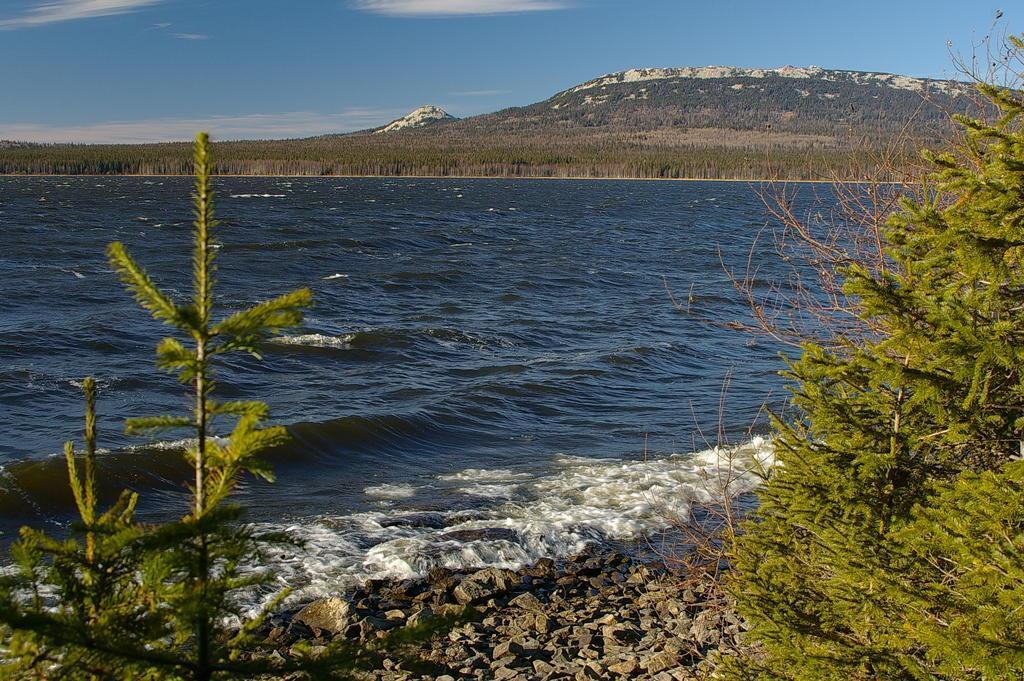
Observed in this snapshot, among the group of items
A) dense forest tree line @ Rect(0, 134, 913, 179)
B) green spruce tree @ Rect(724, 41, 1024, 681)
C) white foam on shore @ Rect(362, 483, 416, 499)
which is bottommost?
white foam on shore @ Rect(362, 483, 416, 499)

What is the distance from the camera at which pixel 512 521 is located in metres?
10.4

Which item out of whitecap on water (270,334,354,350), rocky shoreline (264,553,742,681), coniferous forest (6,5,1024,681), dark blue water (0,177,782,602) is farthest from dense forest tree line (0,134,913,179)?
rocky shoreline (264,553,742,681)

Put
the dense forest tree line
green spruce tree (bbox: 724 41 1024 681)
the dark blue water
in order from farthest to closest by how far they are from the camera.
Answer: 1. the dense forest tree line
2. the dark blue water
3. green spruce tree (bbox: 724 41 1024 681)

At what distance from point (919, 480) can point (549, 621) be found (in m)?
3.77

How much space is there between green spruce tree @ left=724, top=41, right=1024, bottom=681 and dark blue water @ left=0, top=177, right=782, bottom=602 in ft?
9.80

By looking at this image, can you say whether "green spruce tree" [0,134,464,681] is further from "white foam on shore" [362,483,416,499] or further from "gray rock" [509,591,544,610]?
"white foam on shore" [362,483,416,499]

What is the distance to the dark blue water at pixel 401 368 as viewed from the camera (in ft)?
40.8

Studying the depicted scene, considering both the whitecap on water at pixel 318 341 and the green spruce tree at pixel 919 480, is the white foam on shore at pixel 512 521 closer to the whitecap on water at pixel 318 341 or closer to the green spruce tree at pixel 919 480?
the green spruce tree at pixel 919 480

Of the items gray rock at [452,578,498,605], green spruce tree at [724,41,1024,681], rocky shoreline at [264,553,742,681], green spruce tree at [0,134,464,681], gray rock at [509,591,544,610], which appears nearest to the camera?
green spruce tree at [0,134,464,681]

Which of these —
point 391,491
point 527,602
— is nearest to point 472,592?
point 527,602

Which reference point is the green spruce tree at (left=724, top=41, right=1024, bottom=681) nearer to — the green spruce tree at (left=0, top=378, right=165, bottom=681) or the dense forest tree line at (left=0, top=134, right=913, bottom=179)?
the green spruce tree at (left=0, top=378, right=165, bottom=681)

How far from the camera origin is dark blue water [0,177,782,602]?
40.8 feet

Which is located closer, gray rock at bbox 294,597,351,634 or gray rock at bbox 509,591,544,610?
gray rock at bbox 294,597,351,634

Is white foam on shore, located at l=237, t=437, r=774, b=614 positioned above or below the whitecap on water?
below
